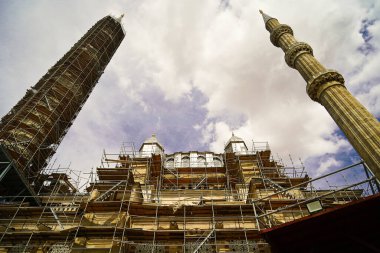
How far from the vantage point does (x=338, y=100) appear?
46.8 ft

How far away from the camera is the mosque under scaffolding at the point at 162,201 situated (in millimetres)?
9383

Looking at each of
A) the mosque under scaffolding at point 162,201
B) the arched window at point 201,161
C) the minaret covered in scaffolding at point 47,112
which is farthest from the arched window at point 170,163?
the minaret covered in scaffolding at point 47,112

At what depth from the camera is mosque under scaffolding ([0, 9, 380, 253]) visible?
938 centimetres

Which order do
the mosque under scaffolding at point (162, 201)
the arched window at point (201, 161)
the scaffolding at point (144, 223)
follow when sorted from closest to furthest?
1. the mosque under scaffolding at point (162, 201)
2. the scaffolding at point (144, 223)
3. the arched window at point (201, 161)

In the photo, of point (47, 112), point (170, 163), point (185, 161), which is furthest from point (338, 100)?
point (47, 112)

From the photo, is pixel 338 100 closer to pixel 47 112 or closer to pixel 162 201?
pixel 162 201

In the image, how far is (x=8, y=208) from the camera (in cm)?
1650

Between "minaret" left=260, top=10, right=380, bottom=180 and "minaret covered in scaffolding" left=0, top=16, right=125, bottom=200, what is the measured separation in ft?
69.8

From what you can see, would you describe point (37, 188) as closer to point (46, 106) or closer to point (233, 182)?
point (46, 106)

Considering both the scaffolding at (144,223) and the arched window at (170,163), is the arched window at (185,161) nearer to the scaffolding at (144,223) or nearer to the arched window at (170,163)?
the arched window at (170,163)

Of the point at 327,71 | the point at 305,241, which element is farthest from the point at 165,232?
the point at 327,71

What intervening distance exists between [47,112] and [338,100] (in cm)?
2537

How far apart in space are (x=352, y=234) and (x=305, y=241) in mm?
1652

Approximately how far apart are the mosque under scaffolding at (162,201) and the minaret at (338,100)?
0.19m
